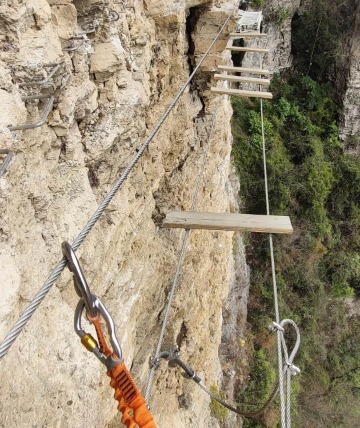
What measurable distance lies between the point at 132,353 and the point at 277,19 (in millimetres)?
11087

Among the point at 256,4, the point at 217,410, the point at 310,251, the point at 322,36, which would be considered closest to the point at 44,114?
the point at 217,410

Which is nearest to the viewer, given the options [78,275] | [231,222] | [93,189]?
[78,275]

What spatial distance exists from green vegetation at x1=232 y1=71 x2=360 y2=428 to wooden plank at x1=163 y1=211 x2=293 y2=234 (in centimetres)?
634

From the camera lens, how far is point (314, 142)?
35.3ft

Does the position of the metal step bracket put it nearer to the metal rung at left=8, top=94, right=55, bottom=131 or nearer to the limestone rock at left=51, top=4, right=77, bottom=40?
the metal rung at left=8, top=94, right=55, bottom=131

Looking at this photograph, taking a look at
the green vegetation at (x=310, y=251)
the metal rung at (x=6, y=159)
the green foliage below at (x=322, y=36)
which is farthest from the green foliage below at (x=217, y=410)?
the green foliage below at (x=322, y=36)

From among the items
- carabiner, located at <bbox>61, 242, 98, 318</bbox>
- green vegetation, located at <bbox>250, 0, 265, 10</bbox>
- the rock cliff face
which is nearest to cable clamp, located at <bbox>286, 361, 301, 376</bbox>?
the rock cliff face

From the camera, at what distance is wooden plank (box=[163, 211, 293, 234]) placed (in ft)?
10.6

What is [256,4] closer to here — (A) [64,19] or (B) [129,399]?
(A) [64,19]

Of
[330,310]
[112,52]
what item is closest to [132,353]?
[112,52]

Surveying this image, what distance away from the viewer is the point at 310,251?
9906 mm

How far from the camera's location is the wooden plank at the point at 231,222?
3219mm

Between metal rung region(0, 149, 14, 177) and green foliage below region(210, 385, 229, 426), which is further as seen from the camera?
green foliage below region(210, 385, 229, 426)

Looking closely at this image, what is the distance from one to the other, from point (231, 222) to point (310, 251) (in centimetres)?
733
